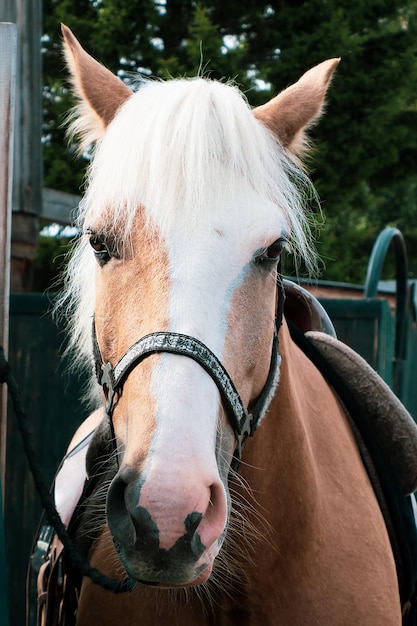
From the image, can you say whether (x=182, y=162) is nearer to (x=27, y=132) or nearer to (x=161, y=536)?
(x=161, y=536)

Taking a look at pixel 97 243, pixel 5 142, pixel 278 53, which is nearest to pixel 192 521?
pixel 97 243

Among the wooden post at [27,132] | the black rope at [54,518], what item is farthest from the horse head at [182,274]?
the wooden post at [27,132]

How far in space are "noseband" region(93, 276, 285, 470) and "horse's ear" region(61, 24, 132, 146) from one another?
659 mm

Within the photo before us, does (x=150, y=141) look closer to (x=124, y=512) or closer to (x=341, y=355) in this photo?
(x=124, y=512)

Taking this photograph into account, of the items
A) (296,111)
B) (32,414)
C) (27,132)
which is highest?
(27,132)

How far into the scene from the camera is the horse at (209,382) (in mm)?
1562

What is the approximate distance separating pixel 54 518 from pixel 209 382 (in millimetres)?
902

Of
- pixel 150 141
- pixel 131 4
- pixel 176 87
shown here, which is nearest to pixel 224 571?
pixel 150 141

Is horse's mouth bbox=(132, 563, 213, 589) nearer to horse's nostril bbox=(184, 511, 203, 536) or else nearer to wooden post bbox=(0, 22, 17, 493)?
horse's nostril bbox=(184, 511, 203, 536)

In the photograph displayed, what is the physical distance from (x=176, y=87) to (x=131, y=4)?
5.58m

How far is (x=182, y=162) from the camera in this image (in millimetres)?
1846

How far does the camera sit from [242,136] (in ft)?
6.35

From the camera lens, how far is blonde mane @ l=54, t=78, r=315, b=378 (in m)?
1.81

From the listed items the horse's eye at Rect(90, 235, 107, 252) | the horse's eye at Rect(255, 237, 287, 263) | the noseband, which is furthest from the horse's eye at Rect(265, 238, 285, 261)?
the horse's eye at Rect(90, 235, 107, 252)
